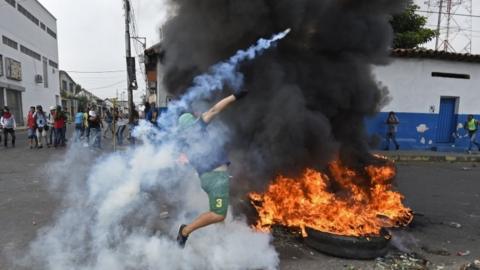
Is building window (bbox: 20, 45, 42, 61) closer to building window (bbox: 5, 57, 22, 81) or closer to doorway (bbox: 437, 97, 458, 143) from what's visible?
building window (bbox: 5, 57, 22, 81)

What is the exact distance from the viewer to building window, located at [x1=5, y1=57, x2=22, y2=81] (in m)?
26.1

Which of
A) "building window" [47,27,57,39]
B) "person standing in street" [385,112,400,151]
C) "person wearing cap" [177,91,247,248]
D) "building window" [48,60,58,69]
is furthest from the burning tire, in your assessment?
"building window" [47,27,57,39]

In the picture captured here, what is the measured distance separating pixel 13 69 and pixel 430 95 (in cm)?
2748

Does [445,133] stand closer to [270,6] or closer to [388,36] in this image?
[388,36]

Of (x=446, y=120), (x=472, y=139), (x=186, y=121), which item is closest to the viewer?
(x=186, y=121)

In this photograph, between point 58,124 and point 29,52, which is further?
point 29,52

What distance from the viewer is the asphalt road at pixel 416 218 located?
4.30 meters

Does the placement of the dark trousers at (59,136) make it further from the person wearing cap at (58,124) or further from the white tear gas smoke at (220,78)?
the white tear gas smoke at (220,78)

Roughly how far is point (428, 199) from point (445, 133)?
29.0ft

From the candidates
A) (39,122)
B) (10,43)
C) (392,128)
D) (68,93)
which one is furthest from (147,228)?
(68,93)

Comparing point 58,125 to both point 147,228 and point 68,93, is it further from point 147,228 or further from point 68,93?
point 68,93

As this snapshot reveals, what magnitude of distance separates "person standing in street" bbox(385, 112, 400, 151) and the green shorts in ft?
36.3

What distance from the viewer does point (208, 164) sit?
3850mm

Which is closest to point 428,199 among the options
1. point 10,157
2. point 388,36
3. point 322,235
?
point 388,36
